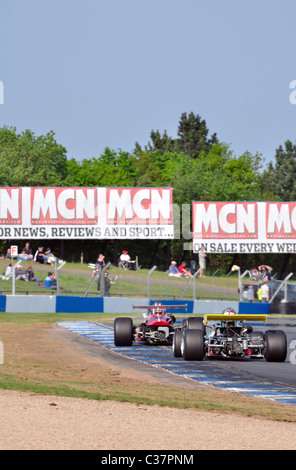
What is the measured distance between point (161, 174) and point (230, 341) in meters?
82.3

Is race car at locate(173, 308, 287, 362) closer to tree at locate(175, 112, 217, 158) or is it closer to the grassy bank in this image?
the grassy bank

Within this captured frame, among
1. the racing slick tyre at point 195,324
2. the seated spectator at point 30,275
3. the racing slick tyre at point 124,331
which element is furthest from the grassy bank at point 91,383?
the seated spectator at point 30,275

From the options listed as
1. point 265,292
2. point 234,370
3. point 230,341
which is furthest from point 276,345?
point 265,292

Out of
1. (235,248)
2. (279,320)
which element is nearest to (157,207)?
(235,248)

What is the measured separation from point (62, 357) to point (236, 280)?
1992 cm

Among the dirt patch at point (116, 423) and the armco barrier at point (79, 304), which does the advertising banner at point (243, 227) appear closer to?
the armco barrier at point (79, 304)

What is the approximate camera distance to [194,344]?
56.5 feet

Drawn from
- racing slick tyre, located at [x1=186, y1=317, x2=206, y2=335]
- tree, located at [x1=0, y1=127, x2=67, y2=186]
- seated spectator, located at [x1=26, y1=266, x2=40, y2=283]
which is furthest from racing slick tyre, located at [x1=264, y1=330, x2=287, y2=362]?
tree, located at [x1=0, y1=127, x2=67, y2=186]

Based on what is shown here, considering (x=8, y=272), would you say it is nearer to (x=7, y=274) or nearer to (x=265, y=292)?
(x=7, y=274)

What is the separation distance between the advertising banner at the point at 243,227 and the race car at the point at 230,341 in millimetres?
30011

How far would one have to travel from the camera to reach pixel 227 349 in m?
17.8

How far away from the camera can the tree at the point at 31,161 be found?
228 ft

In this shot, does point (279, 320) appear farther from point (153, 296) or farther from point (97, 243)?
point (97, 243)

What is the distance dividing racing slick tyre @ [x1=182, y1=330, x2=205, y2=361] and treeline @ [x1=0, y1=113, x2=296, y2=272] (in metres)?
29.4
